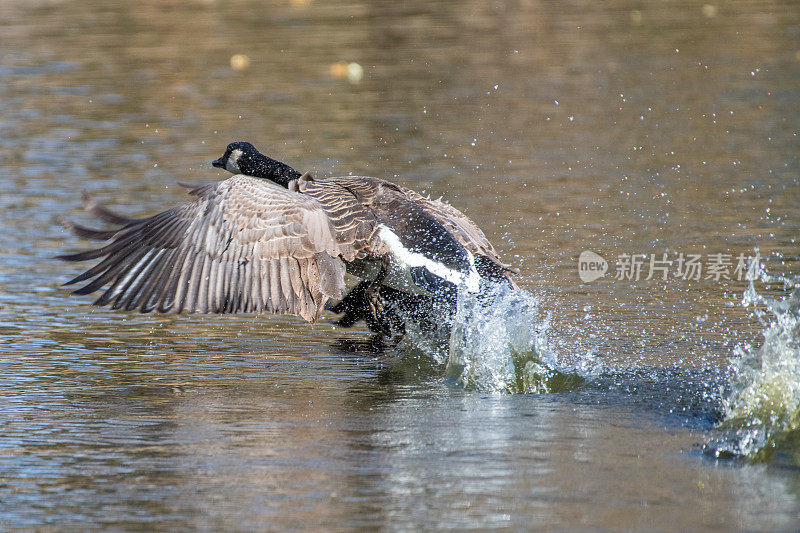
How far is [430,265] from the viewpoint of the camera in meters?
7.01

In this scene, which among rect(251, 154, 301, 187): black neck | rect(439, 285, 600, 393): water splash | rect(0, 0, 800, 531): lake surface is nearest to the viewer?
rect(0, 0, 800, 531): lake surface

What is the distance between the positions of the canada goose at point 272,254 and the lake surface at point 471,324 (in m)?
0.48

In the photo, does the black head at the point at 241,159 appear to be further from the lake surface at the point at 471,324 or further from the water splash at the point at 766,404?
the water splash at the point at 766,404

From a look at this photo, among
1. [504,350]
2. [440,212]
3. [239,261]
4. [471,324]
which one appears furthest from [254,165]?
[504,350]

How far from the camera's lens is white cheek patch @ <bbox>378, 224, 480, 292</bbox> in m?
6.99

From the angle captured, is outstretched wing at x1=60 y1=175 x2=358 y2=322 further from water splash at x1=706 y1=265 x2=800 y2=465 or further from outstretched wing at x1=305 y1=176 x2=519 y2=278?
water splash at x1=706 y1=265 x2=800 y2=465

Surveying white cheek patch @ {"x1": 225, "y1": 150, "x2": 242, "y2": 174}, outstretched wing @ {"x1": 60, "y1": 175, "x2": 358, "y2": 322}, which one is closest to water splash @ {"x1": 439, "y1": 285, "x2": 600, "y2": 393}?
outstretched wing @ {"x1": 60, "y1": 175, "x2": 358, "y2": 322}

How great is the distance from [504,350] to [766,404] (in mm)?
1752

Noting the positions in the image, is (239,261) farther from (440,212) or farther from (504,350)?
(504,350)

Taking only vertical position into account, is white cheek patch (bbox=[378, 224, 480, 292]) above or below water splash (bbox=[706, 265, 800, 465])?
above

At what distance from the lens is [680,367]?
267 inches

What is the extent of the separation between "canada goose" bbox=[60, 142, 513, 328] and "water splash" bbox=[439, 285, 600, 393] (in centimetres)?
16

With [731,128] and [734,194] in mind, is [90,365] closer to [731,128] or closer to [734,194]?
[734,194]

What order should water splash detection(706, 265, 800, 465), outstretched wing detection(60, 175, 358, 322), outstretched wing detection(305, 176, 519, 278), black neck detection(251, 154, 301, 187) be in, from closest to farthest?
water splash detection(706, 265, 800, 465), outstretched wing detection(60, 175, 358, 322), outstretched wing detection(305, 176, 519, 278), black neck detection(251, 154, 301, 187)
